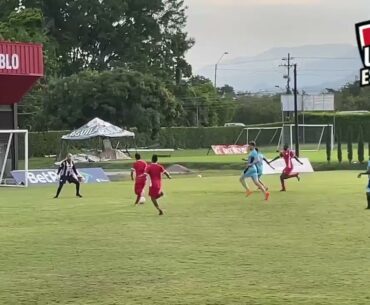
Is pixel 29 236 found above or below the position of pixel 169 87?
below

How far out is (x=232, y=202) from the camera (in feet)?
77.5

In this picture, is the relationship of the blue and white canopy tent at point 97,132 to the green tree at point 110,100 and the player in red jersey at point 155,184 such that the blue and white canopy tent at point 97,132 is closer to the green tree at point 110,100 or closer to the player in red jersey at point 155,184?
the green tree at point 110,100

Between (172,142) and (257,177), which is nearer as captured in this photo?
(257,177)

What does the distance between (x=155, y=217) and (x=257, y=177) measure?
7065mm

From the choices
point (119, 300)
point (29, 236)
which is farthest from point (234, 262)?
point (29, 236)

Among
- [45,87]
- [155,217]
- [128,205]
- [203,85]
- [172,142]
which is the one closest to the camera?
[155,217]

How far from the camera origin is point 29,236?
51.4 ft

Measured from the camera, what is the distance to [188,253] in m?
12.9

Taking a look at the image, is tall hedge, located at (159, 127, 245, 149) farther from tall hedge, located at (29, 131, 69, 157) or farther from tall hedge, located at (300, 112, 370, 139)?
tall hedge, located at (29, 131, 69, 157)

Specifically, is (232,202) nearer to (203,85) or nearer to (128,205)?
(128,205)

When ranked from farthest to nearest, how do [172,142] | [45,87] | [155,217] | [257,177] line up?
[172,142]
[45,87]
[257,177]
[155,217]

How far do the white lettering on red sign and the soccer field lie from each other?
14.2 meters

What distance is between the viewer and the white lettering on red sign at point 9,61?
3644 cm

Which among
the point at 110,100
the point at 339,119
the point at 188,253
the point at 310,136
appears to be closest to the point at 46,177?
the point at 188,253
